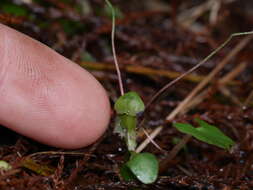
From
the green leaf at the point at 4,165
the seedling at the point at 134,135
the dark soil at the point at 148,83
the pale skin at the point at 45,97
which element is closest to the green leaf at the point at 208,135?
the seedling at the point at 134,135

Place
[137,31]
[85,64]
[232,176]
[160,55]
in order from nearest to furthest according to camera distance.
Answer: [232,176], [85,64], [160,55], [137,31]

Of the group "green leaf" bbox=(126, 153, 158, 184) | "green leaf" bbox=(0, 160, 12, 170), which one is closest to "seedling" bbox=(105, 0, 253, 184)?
"green leaf" bbox=(126, 153, 158, 184)

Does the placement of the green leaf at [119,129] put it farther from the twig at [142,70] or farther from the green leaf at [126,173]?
the twig at [142,70]

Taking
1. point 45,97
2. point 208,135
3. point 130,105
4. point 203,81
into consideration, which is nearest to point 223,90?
point 203,81

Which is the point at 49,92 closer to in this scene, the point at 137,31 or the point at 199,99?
the point at 199,99

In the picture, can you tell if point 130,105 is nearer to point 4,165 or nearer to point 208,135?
point 208,135

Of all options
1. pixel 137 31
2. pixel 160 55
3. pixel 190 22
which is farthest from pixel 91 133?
pixel 190 22

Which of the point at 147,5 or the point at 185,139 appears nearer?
the point at 185,139
